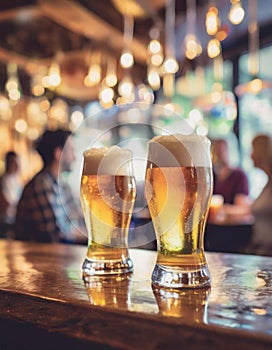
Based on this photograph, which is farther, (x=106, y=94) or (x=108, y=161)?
(x=106, y=94)

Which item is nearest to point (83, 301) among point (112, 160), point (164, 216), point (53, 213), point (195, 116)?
point (164, 216)

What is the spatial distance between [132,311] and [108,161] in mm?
397

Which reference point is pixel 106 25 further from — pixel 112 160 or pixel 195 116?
pixel 112 160

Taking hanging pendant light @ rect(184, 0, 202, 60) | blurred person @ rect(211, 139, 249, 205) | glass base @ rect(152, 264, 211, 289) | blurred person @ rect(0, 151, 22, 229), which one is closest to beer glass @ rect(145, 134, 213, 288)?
glass base @ rect(152, 264, 211, 289)

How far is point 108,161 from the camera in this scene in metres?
1.00

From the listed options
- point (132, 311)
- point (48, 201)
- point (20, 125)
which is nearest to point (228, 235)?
point (48, 201)

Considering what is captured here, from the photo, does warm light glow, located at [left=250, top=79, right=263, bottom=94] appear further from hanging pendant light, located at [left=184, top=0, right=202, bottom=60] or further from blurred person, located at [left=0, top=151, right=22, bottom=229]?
blurred person, located at [left=0, top=151, right=22, bottom=229]

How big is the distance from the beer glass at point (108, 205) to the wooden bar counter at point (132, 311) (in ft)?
0.16

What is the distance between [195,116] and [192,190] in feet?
18.8

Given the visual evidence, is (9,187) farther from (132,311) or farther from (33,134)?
(132,311)

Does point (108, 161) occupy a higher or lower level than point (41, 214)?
higher

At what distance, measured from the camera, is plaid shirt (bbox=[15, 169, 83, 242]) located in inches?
120

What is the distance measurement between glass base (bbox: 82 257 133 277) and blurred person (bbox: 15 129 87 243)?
2.10 m

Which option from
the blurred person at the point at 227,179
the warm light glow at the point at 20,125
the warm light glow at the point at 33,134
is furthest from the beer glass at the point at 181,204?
the warm light glow at the point at 33,134
